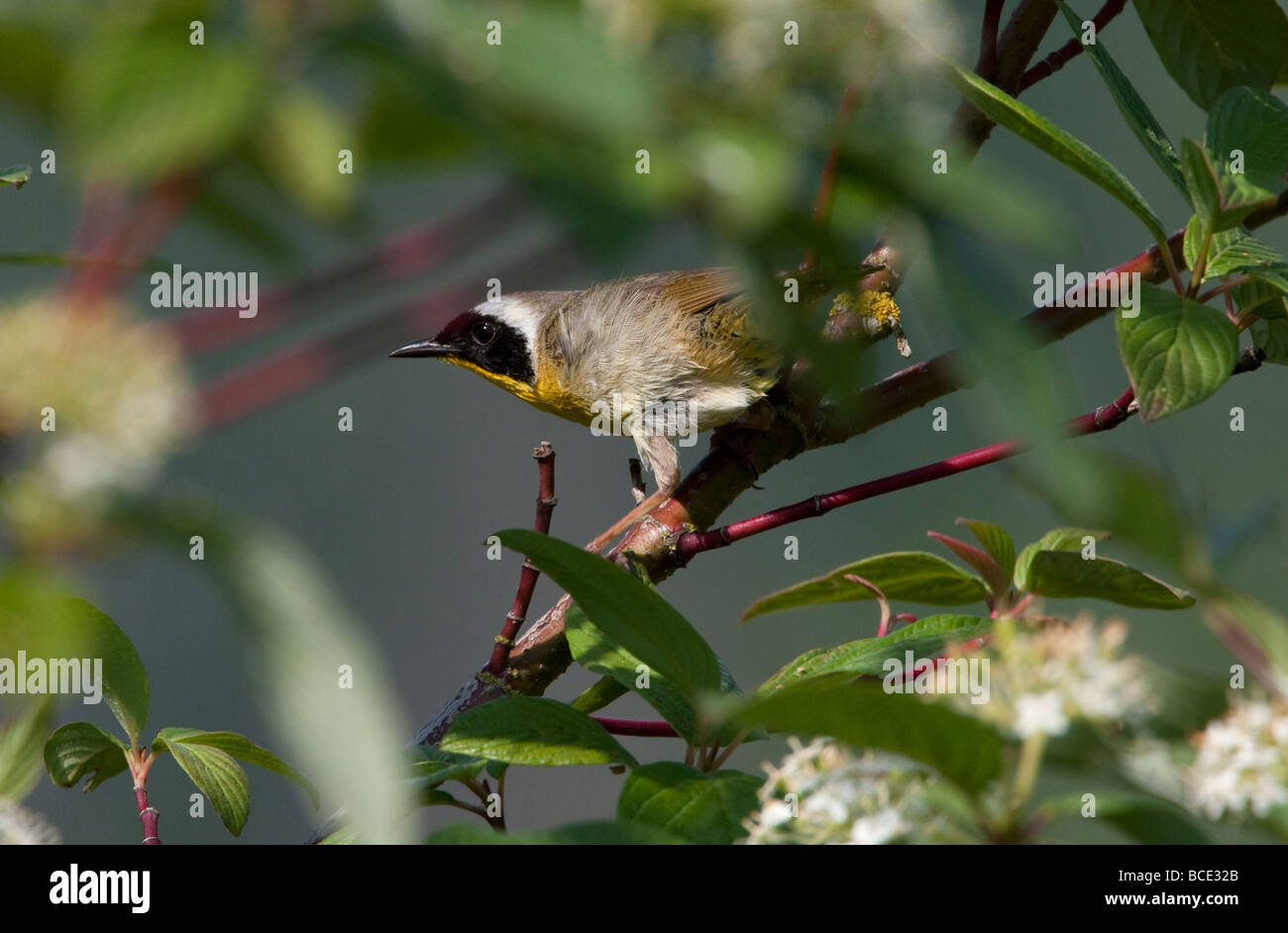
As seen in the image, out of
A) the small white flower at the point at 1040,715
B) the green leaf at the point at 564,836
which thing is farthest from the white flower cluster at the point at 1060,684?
the green leaf at the point at 564,836

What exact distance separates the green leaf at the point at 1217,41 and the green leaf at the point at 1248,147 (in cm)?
18

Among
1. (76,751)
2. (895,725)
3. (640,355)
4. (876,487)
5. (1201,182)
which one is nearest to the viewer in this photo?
(895,725)

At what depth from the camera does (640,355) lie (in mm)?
1941

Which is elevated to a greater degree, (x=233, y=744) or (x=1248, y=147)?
(x=1248, y=147)

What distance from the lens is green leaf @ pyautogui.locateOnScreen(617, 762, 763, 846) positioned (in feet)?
1.98

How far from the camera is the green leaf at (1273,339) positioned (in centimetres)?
90

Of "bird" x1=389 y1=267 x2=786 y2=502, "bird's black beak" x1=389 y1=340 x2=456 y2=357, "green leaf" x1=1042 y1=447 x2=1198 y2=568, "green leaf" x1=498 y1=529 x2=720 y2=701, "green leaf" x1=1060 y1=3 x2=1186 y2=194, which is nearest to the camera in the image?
"green leaf" x1=1042 y1=447 x2=1198 y2=568

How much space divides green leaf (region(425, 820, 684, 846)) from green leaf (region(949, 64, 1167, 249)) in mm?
374

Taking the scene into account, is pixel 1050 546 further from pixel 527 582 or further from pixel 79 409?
pixel 79 409

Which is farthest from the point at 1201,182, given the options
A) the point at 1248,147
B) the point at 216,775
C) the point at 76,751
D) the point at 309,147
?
the point at 76,751

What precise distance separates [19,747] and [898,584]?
1.92ft

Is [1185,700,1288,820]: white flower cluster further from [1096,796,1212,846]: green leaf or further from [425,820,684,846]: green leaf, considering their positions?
[425,820,684,846]: green leaf

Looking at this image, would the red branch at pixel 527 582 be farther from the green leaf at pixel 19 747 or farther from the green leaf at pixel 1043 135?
the green leaf at pixel 1043 135

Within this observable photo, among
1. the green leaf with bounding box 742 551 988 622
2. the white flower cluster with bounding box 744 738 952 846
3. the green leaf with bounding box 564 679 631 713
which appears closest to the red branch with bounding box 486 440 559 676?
the green leaf with bounding box 564 679 631 713
